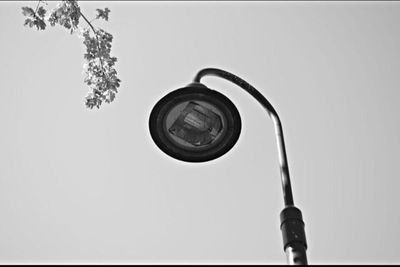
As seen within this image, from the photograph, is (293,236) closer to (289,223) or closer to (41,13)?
(289,223)

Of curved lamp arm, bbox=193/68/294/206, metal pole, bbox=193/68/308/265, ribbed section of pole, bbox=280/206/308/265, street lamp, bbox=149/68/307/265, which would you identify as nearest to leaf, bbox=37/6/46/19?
curved lamp arm, bbox=193/68/294/206

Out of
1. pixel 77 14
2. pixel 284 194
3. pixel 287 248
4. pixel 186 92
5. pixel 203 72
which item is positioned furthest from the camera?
pixel 77 14

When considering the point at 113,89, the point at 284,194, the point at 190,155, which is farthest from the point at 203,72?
the point at 113,89

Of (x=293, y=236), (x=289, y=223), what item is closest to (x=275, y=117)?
(x=289, y=223)

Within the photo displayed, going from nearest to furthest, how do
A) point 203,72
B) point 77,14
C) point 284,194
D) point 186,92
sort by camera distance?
point 284,194 → point 186,92 → point 203,72 → point 77,14

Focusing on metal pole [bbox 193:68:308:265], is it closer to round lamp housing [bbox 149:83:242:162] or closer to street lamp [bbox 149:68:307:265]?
street lamp [bbox 149:68:307:265]

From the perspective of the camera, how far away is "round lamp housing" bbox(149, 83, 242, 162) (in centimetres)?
369

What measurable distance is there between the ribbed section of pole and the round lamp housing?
104cm

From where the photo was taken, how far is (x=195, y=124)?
3824 millimetres

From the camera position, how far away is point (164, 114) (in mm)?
3711

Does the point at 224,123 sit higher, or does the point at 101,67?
the point at 101,67

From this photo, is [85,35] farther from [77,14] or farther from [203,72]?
[203,72]

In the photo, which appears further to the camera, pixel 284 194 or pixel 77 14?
pixel 77 14

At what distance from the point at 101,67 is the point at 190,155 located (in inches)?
113
